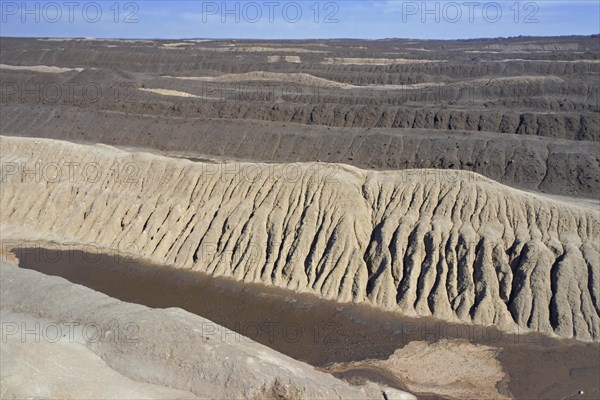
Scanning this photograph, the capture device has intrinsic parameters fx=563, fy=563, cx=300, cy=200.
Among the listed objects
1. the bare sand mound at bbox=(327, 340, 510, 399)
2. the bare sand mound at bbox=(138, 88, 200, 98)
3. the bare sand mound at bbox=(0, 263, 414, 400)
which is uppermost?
the bare sand mound at bbox=(138, 88, 200, 98)

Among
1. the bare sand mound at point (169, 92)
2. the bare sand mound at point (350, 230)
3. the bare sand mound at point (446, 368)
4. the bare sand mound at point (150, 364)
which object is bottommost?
the bare sand mound at point (446, 368)

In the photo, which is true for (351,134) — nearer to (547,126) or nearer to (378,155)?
(378,155)

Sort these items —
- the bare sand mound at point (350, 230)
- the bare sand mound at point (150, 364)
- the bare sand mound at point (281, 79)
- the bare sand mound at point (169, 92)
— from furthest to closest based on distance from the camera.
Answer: the bare sand mound at point (281, 79) < the bare sand mound at point (169, 92) < the bare sand mound at point (350, 230) < the bare sand mound at point (150, 364)

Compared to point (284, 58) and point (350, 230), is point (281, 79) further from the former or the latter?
point (350, 230)

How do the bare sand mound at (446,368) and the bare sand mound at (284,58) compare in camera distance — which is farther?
the bare sand mound at (284,58)

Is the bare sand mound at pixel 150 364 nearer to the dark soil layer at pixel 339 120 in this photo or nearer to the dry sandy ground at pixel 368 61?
the dark soil layer at pixel 339 120

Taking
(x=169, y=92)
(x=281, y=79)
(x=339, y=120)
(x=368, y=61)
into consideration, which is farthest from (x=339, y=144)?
(x=368, y=61)

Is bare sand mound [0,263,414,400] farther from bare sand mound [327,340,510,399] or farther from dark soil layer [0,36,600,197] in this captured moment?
dark soil layer [0,36,600,197]

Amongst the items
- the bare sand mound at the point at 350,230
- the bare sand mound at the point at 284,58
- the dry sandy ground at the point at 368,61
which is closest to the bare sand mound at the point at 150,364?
the bare sand mound at the point at 350,230

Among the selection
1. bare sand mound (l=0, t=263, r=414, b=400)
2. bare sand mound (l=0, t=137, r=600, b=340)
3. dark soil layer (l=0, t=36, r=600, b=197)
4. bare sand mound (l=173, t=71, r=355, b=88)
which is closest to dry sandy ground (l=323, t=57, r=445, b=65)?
dark soil layer (l=0, t=36, r=600, b=197)
